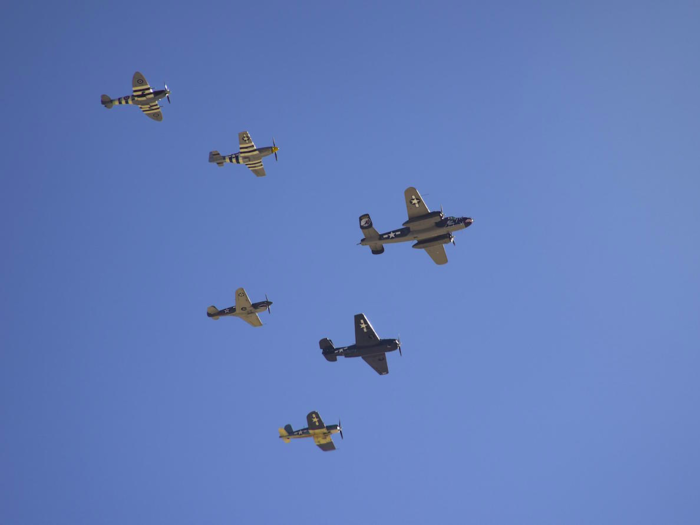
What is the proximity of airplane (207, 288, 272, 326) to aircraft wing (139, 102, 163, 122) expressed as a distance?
2346 centimetres

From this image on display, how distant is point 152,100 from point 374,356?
40.9 metres

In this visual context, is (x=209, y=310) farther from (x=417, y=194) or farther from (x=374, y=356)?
Answer: (x=417, y=194)

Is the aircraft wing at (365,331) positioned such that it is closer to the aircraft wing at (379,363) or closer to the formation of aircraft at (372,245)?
the formation of aircraft at (372,245)

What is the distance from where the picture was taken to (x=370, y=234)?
6775 centimetres

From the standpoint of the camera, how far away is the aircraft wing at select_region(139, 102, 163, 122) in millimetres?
78688

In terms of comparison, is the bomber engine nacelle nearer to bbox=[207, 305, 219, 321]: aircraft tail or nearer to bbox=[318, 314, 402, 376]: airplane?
bbox=[318, 314, 402, 376]: airplane

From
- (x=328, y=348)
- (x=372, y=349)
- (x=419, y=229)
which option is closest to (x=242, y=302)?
(x=328, y=348)

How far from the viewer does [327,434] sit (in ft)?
255

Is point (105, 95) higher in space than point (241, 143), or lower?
higher

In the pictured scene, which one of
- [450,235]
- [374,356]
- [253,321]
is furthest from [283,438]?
[450,235]

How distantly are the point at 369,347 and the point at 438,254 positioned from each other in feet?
41.1

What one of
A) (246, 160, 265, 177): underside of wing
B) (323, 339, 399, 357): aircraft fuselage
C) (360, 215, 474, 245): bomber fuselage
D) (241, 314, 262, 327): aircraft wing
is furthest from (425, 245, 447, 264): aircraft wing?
(246, 160, 265, 177): underside of wing

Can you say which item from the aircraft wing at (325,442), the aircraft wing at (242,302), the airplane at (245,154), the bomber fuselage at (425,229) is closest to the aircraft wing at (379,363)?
the bomber fuselage at (425,229)

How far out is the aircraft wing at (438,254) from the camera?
68625mm
